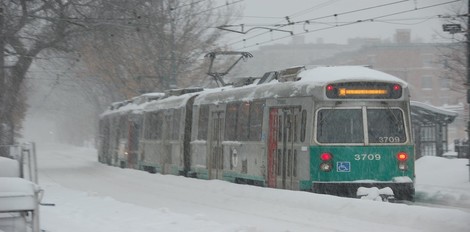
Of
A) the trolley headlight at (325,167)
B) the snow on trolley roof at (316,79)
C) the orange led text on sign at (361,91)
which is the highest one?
the snow on trolley roof at (316,79)

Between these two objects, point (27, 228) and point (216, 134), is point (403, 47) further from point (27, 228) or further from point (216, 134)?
point (27, 228)

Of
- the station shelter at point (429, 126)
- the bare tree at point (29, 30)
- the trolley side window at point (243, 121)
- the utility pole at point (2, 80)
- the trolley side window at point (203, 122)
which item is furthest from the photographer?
the station shelter at point (429, 126)

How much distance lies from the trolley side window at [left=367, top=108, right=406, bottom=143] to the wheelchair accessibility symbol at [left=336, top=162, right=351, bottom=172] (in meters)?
0.78

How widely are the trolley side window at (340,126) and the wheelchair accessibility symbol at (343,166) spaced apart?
1.52ft

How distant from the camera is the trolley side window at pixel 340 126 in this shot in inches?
594

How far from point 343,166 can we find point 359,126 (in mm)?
917

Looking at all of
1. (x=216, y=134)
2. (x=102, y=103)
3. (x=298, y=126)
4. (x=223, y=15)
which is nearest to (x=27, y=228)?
(x=298, y=126)

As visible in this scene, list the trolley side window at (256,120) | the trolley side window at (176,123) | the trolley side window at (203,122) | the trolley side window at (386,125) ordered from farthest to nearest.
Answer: the trolley side window at (176,123) < the trolley side window at (203,122) < the trolley side window at (256,120) < the trolley side window at (386,125)

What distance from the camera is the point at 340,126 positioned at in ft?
49.8

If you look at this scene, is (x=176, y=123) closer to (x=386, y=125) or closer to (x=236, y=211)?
(x=386, y=125)

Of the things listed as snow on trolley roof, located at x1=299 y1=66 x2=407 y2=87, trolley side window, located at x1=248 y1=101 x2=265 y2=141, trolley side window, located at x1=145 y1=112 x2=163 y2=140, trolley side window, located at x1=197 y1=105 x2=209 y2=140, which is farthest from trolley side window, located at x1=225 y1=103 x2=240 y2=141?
trolley side window, located at x1=145 y1=112 x2=163 y2=140

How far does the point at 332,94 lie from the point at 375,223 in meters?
4.55

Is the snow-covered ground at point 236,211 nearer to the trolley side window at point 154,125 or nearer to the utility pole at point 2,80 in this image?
the utility pole at point 2,80

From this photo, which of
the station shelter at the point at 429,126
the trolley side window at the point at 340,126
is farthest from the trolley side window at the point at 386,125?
the station shelter at the point at 429,126
